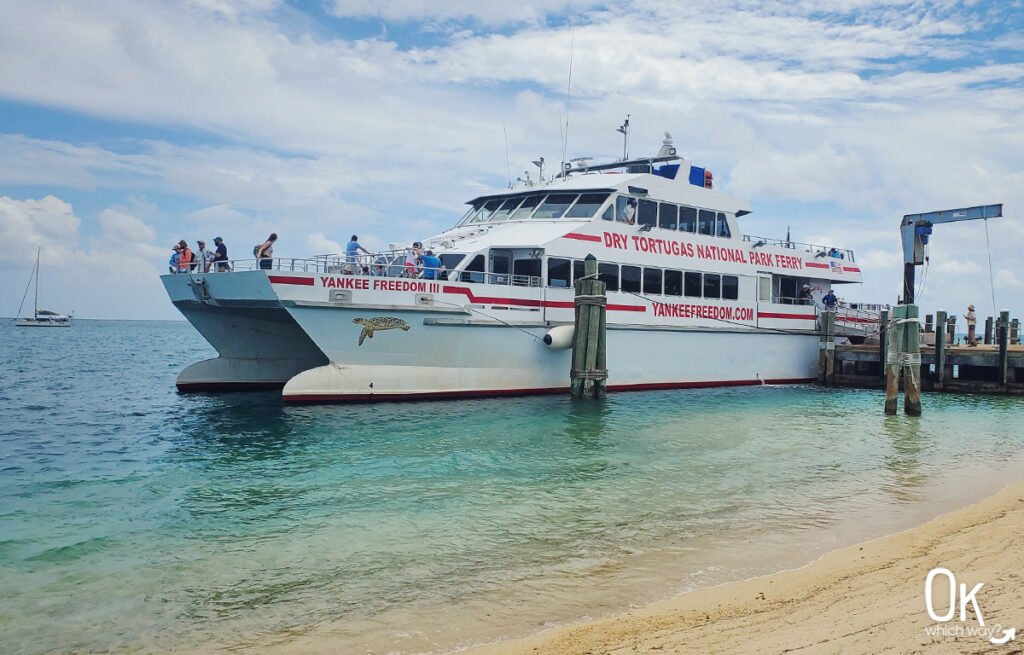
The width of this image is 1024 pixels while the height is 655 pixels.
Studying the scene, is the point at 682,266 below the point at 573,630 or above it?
above

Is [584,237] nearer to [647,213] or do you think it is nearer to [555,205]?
[555,205]

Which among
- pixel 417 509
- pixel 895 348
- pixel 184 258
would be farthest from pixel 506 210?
pixel 417 509

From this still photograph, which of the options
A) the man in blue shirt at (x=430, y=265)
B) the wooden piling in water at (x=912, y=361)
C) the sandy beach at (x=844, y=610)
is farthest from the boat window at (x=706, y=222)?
the sandy beach at (x=844, y=610)

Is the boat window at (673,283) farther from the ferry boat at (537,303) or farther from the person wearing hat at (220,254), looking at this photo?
the person wearing hat at (220,254)

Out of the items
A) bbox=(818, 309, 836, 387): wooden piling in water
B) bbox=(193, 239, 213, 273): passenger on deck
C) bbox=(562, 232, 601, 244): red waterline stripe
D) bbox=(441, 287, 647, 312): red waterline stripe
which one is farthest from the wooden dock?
bbox=(193, 239, 213, 273): passenger on deck

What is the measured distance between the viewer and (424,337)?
14.7 meters

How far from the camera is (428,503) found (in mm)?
8062

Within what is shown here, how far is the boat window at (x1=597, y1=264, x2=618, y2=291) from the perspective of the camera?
17.2 meters

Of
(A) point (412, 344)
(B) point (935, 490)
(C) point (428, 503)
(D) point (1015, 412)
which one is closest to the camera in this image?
(C) point (428, 503)

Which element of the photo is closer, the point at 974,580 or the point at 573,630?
Result: the point at 974,580

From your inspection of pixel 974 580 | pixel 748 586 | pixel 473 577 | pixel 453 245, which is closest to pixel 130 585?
pixel 473 577

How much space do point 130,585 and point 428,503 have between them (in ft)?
10.3

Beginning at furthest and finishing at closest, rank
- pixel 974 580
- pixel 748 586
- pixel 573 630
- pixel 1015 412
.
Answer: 1. pixel 1015 412
2. pixel 748 586
3. pixel 573 630
4. pixel 974 580

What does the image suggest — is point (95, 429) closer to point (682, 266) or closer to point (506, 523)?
point (506, 523)
